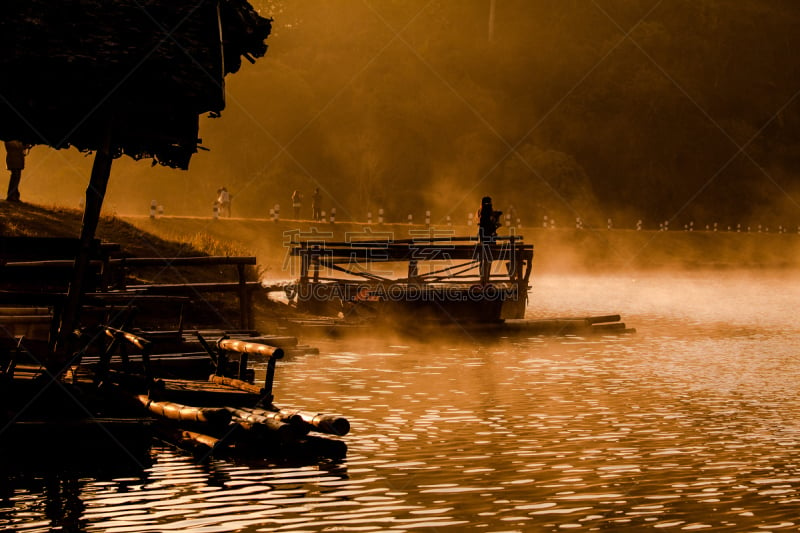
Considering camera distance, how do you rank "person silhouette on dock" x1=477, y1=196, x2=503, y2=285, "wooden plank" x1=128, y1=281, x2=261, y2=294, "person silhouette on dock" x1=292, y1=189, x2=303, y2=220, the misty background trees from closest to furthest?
"wooden plank" x1=128, y1=281, x2=261, y2=294 < "person silhouette on dock" x1=477, y1=196, x2=503, y2=285 < "person silhouette on dock" x1=292, y1=189, x2=303, y2=220 < the misty background trees

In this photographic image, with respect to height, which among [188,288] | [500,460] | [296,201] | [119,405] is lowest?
[500,460]

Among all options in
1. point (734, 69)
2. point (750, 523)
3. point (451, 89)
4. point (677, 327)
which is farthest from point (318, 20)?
point (750, 523)

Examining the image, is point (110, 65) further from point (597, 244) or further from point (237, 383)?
point (597, 244)

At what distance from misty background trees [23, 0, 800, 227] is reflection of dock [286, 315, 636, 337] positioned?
168ft

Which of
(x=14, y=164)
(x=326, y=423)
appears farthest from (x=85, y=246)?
(x=14, y=164)

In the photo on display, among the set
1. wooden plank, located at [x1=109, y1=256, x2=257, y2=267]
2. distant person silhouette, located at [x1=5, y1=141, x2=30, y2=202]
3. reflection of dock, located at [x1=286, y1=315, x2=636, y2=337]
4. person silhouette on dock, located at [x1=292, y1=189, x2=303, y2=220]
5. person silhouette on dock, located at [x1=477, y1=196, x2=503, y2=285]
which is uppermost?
person silhouette on dock, located at [x1=292, y1=189, x2=303, y2=220]

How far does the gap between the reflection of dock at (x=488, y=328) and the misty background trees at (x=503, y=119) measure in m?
51.3

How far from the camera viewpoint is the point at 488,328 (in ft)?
97.7

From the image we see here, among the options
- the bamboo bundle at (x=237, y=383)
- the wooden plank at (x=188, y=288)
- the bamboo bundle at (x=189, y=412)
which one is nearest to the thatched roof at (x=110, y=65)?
the bamboo bundle at (x=189, y=412)

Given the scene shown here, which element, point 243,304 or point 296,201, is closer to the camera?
point 243,304

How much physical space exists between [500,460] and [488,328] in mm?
15998

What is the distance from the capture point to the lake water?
11211 mm

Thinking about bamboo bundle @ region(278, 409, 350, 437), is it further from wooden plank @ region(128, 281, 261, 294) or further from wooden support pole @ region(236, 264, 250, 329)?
wooden support pole @ region(236, 264, 250, 329)

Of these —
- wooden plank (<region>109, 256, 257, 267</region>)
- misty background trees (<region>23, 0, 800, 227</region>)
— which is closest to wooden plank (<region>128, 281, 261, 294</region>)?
wooden plank (<region>109, 256, 257, 267</region>)
